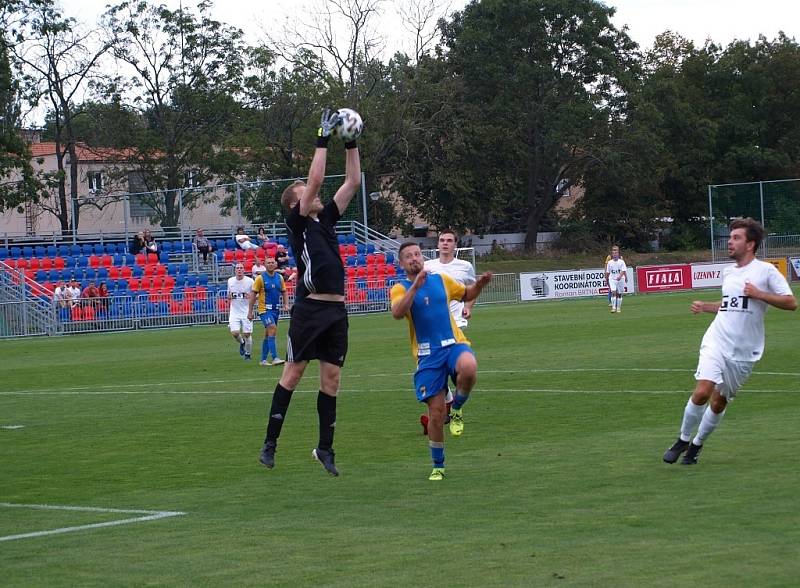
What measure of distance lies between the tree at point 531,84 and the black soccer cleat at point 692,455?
6903 centimetres

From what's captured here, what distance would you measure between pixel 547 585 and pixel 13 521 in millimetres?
4165

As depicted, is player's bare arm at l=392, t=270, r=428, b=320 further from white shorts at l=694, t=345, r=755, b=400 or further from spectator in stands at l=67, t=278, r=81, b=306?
spectator in stands at l=67, t=278, r=81, b=306

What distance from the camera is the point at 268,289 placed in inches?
984

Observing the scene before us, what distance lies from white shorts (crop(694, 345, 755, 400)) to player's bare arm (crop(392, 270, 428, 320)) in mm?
2237

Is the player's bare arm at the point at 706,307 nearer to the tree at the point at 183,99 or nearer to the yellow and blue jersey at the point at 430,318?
the yellow and blue jersey at the point at 430,318

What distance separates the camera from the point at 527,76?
7962 centimetres

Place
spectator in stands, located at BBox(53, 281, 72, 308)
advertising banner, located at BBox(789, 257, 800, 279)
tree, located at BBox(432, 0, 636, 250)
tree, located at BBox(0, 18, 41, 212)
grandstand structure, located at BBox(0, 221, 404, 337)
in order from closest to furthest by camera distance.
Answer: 1. spectator in stands, located at BBox(53, 281, 72, 308)
2. grandstand structure, located at BBox(0, 221, 404, 337)
3. tree, located at BBox(0, 18, 41, 212)
4. advertising banner, located at BBox(789, 257, 800, 279)
5. tree, located at BBox(432, 0, 636, 250)

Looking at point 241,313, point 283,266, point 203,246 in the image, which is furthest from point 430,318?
point 203,246

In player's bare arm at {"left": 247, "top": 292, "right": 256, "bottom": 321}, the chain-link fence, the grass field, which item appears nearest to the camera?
the grass field

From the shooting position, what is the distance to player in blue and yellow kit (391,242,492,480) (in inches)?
384

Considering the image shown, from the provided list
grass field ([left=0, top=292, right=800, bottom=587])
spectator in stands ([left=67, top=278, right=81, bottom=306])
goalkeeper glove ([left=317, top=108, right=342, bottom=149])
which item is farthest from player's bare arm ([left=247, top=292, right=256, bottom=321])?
spectator in stands ([left=67, top=278, right=81, bottom=306])

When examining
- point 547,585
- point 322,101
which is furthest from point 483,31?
point 547,585

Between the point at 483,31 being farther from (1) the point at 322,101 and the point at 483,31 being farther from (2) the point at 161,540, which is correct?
(2) the point at 161,540

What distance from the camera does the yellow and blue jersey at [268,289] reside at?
2492cm
